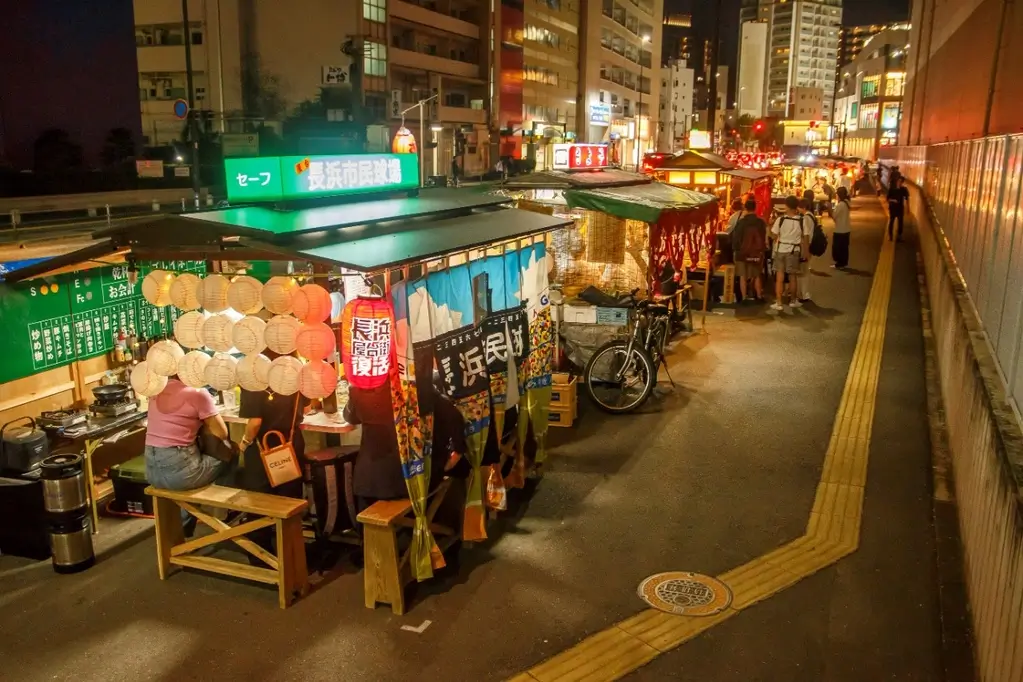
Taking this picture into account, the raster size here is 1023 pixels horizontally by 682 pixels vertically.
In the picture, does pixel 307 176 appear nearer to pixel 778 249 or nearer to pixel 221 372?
pixel 221 372

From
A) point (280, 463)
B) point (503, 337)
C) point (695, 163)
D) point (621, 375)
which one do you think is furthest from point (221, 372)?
point (695, 163)

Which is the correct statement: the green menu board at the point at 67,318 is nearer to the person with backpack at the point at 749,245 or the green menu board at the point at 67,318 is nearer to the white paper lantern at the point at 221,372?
the white paper lantern at the point at 221,372

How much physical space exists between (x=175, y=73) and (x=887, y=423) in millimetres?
52540

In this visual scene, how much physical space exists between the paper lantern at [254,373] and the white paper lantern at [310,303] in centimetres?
50

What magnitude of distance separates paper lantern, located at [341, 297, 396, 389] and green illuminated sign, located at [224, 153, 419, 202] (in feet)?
3.75

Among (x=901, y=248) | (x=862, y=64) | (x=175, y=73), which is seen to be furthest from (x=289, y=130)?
(x=862, y=64)

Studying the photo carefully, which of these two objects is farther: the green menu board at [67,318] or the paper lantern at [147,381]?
the green menu board at [67,318]

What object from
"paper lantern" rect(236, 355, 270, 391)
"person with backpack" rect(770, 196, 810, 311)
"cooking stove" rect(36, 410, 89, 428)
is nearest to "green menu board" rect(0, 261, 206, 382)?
"cooking stove" rect(36, 410, 89, 428)

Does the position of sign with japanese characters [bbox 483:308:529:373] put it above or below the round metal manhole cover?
above

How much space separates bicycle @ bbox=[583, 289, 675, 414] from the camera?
1070 cm

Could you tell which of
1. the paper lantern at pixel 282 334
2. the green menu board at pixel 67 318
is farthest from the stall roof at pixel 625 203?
the paper lantern at pixel 282 334

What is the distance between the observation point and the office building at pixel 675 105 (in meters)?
116

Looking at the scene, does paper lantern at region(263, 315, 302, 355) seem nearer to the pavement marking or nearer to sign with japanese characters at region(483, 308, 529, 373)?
sign with japanese characters at region(483, 308, 529, 373)

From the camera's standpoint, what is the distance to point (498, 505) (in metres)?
7.27
